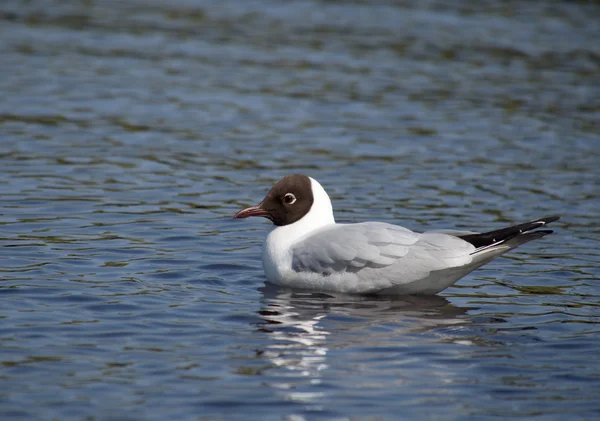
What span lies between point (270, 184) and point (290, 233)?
3562 millimetres

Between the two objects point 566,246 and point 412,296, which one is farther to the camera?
point 566,246

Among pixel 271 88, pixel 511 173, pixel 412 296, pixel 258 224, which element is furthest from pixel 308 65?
pixel 412 296

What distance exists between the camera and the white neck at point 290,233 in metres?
9.93

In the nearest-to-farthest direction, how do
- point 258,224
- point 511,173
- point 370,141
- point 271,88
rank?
point 258,224 → point 511,173 → point 370,141 → point 271,88

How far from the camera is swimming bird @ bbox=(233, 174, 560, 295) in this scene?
9.45 m

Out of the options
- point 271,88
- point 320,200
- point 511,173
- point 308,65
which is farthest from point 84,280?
point 308,65

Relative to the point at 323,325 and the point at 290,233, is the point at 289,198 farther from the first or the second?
the point at 323,325

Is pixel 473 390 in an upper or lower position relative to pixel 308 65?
lower

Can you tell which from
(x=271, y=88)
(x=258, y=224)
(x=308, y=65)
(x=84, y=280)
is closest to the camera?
(x=84, y=280)

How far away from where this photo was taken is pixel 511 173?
14.6 metres

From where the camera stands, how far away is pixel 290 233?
10.2 m

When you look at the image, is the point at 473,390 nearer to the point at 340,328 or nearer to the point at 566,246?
the point at 340,328

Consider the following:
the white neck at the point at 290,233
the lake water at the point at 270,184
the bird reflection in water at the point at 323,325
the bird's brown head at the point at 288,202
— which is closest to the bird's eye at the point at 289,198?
the bird's brown head at the point at 288,202

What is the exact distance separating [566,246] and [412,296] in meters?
2.58
